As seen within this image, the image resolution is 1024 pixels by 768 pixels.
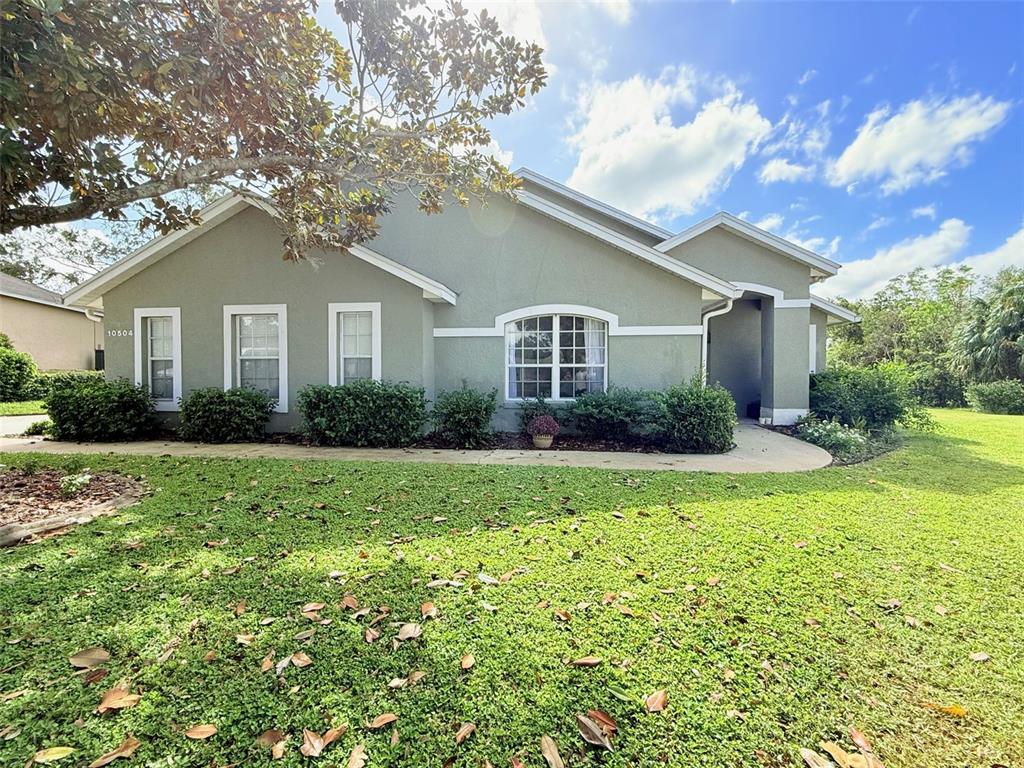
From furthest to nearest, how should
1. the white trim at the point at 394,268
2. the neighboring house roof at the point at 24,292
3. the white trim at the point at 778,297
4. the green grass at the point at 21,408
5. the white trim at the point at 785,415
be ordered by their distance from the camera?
the neighboring house roof at the point at 24,292
the green grass at the point at 21,408
the white trim at the point at 785,415
the white trim at the point at 778,297
the white trim at the point at 394,268

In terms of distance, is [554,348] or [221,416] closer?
[221,416]

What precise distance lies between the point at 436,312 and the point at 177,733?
30.9ft

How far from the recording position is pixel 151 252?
10219mm

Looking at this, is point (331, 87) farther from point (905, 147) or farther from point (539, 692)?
point (905, 147)

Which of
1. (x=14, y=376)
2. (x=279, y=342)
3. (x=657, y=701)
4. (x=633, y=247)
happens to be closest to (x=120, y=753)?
(x=657, y=701)

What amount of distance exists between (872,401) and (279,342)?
600 inches

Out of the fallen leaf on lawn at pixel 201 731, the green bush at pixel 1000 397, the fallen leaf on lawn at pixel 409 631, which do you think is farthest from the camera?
the green bush at pixel 1000 397

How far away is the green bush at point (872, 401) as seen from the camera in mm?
11805

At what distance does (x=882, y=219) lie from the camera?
2509 cm

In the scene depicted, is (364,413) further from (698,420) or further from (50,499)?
(698,420)

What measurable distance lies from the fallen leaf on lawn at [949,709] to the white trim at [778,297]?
12.0 m

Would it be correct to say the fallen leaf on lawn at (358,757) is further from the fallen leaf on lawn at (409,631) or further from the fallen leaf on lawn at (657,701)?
the fallen leaf on lawn at (657,701)

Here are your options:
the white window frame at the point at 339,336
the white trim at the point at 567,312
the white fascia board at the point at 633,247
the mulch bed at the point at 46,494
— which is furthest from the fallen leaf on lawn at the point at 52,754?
the white fascia board at the point at 633,247

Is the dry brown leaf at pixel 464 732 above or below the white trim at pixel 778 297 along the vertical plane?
below
